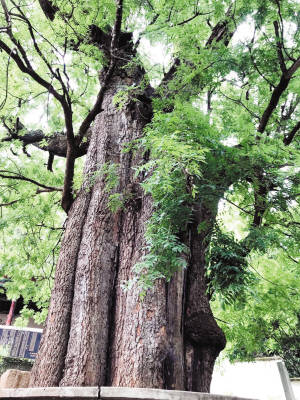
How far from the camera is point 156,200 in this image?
3.21 metres

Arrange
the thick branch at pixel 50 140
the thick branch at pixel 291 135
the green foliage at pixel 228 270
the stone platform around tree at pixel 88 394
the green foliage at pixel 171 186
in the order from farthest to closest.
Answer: the thick branch at pixel 50 140 < the thick branch at pixel 291 135 < the green foliage at pixel 228 270 < the green foliage at pixel 171 186 < the stone platform around tree at pixel 88 394

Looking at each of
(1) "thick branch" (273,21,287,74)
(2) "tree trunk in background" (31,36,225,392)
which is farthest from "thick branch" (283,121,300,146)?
(2) "tree trunk in background" (31,36,225,392)

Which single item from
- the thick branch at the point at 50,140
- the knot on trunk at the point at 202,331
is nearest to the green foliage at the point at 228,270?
the knot on trunk at the point at 202,331

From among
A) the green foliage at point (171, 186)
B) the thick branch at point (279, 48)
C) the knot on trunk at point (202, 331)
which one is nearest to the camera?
the green foliage at point (171, 186)

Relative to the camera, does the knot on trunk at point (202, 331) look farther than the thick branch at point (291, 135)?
No

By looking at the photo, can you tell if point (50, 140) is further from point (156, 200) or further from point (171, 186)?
point (171, 186)

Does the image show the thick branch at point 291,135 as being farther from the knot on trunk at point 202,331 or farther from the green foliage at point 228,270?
the knot on trunk at point 202,331

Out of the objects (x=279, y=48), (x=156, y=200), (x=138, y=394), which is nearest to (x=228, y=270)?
(x=156, y=200)

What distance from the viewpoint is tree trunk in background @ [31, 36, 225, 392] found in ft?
8.78

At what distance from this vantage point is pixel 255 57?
158 inches

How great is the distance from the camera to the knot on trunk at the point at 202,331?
2.98 metres

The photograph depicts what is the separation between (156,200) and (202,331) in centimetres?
134

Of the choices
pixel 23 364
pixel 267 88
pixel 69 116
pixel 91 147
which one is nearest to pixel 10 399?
pixel 69 116

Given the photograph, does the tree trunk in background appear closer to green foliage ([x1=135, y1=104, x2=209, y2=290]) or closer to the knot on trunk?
the knot on trunk
